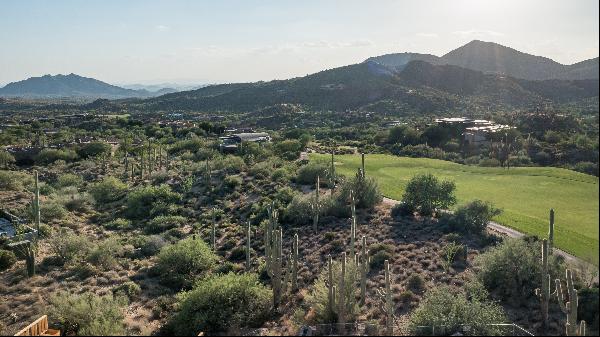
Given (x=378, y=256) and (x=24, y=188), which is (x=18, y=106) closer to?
(x=24, y=188)

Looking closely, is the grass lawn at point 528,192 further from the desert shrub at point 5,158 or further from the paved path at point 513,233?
the desert shrub at point 5,158

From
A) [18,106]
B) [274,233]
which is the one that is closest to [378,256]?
[274,233]

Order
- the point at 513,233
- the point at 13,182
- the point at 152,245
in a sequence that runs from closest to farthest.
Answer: the point at 513,233 < the point at 152,245 < the point at 13,182

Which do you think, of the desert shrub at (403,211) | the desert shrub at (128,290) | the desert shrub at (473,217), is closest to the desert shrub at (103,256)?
the desert shrub at (128,290)

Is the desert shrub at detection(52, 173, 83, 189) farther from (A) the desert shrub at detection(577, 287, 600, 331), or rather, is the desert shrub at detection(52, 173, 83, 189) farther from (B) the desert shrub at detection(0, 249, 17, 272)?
(A) the desert shrub at detection(577, 287, 600, 331)

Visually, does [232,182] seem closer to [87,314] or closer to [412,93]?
[87,314]

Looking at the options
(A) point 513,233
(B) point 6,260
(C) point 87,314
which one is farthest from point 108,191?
(A) point 513,233
